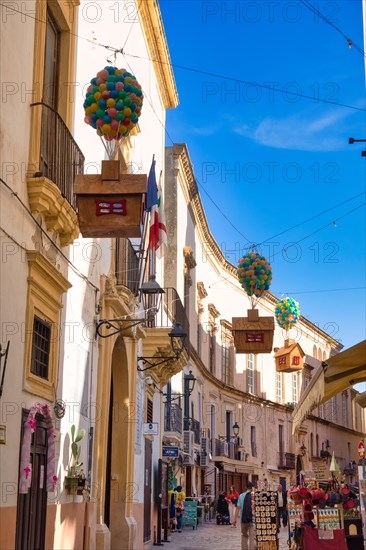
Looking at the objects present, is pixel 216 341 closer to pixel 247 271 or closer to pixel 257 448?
pixel 257 448

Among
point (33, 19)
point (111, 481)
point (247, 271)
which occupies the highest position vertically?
point (33, 19)

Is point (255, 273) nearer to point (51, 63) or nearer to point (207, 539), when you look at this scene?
point (51, 63)

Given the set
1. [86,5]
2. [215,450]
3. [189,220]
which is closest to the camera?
[86,5]

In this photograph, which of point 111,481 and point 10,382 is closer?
point 10,382

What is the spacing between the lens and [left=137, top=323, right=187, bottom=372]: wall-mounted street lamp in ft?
54.9

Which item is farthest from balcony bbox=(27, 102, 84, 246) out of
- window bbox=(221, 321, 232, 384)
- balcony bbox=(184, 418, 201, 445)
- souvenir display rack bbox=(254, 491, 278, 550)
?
window bbox=(221, 321, 232, 384)

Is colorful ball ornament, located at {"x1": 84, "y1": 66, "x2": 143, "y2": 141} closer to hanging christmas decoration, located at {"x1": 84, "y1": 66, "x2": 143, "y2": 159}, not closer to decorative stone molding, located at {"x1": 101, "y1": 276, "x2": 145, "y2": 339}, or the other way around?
hanging christmas decoration, located at {"x1": 84, "y1": 66, "x2": 143, "y2": 159}

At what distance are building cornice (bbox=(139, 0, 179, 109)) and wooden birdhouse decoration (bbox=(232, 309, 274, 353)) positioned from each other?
6.75 m

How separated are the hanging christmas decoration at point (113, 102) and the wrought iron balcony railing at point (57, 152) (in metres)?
0.52

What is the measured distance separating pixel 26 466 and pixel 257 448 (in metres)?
38.9

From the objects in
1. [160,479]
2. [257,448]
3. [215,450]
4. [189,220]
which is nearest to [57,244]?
[160,479]

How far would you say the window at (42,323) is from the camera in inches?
361

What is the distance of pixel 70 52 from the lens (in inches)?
442

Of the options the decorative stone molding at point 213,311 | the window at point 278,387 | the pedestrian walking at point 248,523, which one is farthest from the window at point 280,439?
the pedestrian walking at point 248,523
